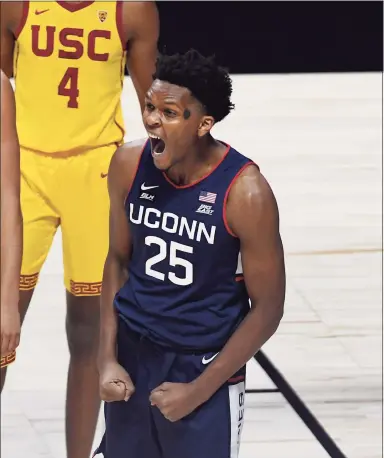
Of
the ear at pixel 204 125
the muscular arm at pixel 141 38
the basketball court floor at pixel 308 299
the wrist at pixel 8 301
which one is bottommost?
the basketball court floor at pixel 308 299

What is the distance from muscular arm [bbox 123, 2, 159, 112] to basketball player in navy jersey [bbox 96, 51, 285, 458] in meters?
1.03

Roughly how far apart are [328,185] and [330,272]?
1872 millimetres

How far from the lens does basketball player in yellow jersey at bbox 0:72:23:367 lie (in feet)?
10.9

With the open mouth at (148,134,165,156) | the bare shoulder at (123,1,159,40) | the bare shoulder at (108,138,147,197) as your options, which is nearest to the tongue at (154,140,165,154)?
the open mouth at (148,134,165,156)

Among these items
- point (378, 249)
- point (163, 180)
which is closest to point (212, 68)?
point (163, 180)

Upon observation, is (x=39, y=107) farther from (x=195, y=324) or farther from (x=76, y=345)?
(x=195, y=324)

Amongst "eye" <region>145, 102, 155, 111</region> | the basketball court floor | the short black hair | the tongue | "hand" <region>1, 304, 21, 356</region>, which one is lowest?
the basketball court floor

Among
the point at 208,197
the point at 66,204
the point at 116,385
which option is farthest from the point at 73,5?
the point at 116,385

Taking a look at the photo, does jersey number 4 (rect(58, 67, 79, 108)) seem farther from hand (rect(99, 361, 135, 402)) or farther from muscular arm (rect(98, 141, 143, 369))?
hand (rect(99, 361, 135, 402))

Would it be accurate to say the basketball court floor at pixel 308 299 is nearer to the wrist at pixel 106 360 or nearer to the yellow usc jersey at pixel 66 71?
the yellow usc jersey at pixel 66 71

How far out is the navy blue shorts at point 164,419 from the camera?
143 inches

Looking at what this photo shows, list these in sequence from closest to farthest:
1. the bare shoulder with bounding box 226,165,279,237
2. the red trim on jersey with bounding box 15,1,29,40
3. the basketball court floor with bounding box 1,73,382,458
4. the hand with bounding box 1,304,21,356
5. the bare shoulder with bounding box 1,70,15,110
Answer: the bare shoulder with bounding box 1,70,15,110 < the hand with bounding box 1,304,21,356 < the bare shoulder with bounding box 226,165,279,237 < the red trim on jersey with bounding box 15,1,29,40 < the basketball court floor with bounding box 1,73,382,458

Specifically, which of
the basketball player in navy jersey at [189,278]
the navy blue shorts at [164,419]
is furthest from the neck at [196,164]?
the navy blue shorts at [164,419]

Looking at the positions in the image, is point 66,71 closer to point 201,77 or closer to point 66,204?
point 66,204
